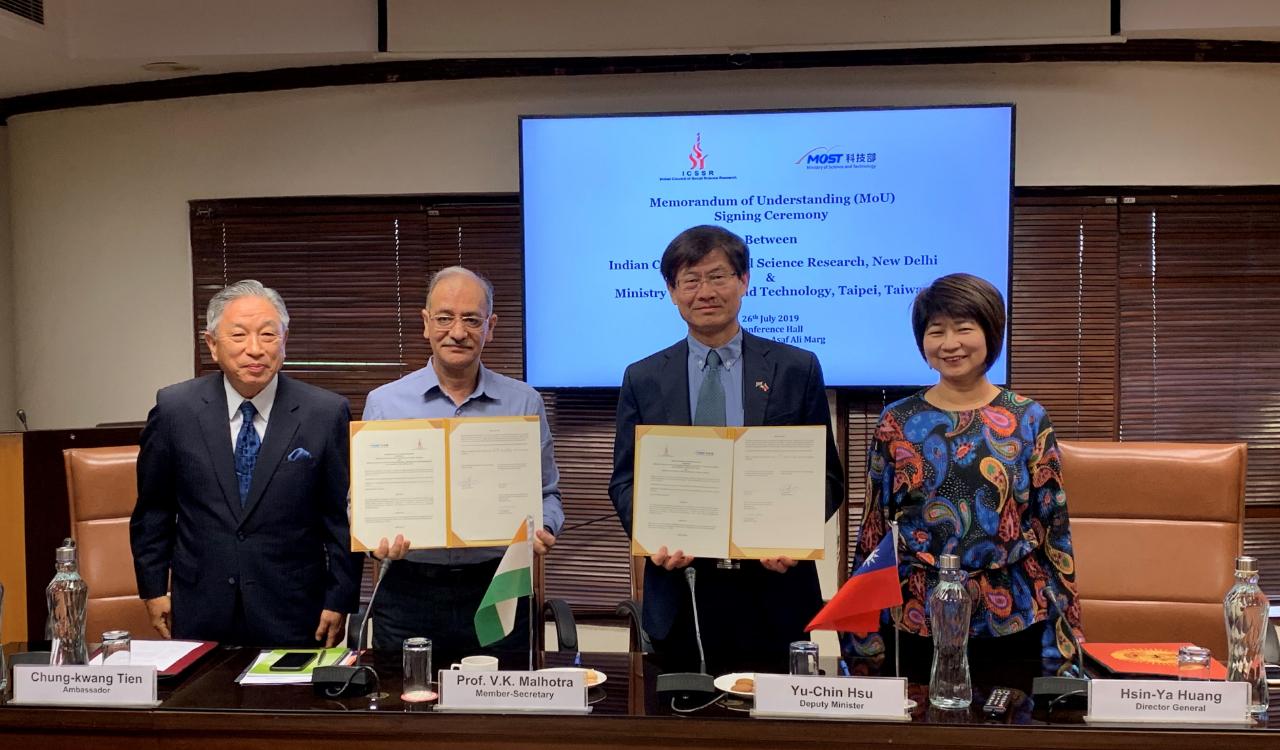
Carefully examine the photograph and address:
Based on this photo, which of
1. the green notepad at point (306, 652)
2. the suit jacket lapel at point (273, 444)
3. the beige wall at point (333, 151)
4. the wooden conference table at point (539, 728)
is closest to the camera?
the wooden conference table at point (539, 728)

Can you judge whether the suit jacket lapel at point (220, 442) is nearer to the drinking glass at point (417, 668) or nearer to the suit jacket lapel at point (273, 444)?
the suit jacket lapel at point (273, 444)

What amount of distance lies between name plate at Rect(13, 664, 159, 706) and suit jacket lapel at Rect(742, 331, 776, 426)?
1306 millimetres

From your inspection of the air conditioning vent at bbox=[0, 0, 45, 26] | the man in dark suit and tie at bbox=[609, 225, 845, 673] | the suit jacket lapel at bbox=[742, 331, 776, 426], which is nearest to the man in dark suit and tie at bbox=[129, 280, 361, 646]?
the man in dark suit and tie at bbox=[609, 225, 845, 673]

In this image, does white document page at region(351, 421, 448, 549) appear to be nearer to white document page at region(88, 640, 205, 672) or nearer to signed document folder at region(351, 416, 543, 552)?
signed document folder at region(351, 416, 543, 552)

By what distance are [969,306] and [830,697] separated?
33.4 inches

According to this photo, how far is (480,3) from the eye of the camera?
3959 mm

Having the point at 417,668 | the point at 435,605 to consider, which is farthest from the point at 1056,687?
the point at 435,605

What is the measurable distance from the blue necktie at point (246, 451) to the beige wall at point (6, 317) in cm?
284

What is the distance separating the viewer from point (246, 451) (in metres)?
2.58

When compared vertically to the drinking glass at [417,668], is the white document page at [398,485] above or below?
above

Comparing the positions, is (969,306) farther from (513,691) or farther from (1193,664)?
(513,691)

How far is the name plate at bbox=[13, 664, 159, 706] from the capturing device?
1932 millimetres

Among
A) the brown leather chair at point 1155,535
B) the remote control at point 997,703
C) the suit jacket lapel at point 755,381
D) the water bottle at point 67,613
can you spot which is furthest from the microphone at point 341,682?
the brown leather chair at point 1155,535

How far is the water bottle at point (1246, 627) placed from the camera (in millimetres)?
1916
